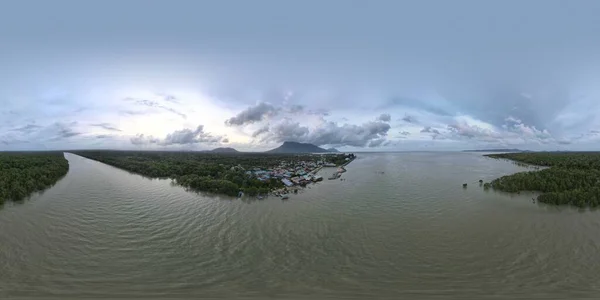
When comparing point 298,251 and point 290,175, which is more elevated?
point 290,175

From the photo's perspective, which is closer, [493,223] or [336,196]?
[493,223]

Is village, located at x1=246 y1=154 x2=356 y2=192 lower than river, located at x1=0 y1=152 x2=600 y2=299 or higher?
higher

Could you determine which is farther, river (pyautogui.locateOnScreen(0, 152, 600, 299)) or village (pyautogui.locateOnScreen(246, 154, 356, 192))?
village (pyautogui.locateOnScreen(246, 154, 356, 192))

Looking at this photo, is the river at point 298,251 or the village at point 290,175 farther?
the village at point 290,175

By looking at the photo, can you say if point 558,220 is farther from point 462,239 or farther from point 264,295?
point 264,295

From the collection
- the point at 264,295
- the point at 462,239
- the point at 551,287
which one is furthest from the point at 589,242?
the point at 264,295

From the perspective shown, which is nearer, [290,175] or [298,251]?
[298,251]

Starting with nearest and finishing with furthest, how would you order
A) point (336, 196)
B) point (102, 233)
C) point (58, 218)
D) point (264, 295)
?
point (264, 295) < point (102, 233) < point (58, 218) < point (336, 196)

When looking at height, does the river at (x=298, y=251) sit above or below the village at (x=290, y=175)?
below
